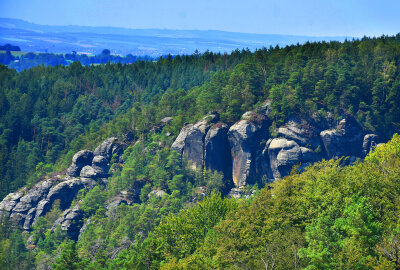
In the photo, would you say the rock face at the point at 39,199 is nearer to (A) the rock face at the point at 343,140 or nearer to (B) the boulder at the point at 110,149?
(B) the boulder at the point at 110,149

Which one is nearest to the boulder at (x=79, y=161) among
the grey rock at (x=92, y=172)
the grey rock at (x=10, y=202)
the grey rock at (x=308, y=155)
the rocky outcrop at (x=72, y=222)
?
the grey rock at (x=92, y=172)

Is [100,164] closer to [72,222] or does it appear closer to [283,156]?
[72,222]

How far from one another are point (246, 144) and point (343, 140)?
1936 cm

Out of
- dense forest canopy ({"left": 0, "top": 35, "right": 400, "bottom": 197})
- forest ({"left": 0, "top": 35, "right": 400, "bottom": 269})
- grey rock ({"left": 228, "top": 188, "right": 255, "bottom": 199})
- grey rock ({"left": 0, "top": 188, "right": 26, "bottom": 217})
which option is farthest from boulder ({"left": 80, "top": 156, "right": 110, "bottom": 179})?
grey rock ({"left": 228, "top": 188, "right": 255, "bottom": 199})

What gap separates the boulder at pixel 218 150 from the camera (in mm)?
111625

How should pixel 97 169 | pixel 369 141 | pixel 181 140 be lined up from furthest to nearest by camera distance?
pixel 97 169
pixel 181 140
pixel 369 141

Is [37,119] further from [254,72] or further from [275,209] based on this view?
[275,209]

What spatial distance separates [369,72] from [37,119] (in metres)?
95.5

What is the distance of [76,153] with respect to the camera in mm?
126562

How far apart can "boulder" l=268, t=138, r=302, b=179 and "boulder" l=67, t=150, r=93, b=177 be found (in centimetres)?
4444

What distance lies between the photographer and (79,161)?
125 meters

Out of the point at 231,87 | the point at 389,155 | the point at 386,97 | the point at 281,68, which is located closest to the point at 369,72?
the point at 386,97

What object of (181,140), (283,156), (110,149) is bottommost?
(110,149)

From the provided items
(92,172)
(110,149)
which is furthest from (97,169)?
(110,149)
